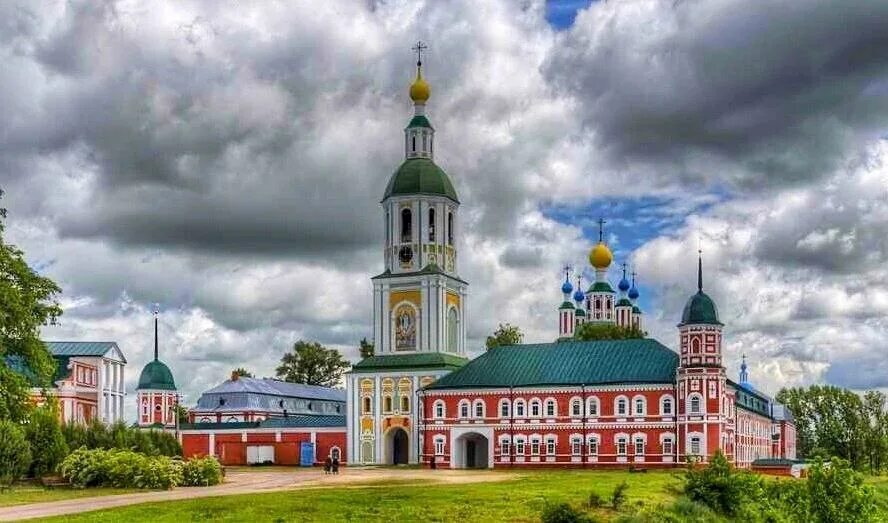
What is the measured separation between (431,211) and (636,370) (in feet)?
62.3

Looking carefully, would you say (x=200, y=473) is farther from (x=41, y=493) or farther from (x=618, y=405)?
(x=618, y=405)

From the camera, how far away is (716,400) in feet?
208

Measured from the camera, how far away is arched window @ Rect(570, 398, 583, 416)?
67125 mm

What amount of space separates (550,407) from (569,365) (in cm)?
293

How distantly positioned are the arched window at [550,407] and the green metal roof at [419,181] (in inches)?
679

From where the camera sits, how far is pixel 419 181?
77.5 m

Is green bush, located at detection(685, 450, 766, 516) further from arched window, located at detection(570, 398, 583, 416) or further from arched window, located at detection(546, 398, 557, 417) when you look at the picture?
arched window, located at detection(546, 398, 557, 417)

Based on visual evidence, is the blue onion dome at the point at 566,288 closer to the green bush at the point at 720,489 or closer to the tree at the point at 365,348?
the tree at the point at 365,348

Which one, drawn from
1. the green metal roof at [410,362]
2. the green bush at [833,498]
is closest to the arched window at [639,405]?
the green metal roof at [410,362]

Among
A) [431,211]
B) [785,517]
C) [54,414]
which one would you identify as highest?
[431,211]

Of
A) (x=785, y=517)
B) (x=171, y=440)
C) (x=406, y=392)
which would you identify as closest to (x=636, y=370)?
(x=406, y=392)

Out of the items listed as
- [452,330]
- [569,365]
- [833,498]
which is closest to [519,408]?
[569,365]

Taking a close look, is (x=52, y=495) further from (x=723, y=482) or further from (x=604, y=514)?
(x=723, y=482)

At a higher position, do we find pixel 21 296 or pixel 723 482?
pixel 21 296
